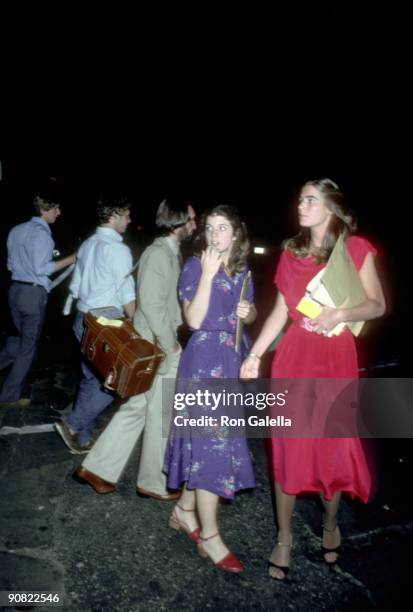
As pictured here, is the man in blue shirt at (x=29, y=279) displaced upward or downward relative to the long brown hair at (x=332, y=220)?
downward

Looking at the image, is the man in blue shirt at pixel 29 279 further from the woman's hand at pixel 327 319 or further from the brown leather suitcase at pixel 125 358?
the woman's hand at pixel 327 319

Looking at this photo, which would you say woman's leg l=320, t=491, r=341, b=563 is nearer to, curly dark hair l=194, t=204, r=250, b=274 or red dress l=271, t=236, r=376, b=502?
red dress l=271, t=236, r=376, b=502

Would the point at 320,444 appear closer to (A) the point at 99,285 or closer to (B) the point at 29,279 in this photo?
(A) the point at 99,285

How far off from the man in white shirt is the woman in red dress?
1.39 metres

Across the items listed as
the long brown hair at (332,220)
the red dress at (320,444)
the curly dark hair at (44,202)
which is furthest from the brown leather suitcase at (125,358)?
the curly dark hair at (44,202)

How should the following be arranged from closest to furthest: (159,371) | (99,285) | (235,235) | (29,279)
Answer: (235,235)
(159,371)
(99,285)
(29,279)

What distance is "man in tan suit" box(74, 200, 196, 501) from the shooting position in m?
2.58

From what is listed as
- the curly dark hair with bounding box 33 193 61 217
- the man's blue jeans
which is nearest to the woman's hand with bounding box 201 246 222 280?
the man's blue jeans

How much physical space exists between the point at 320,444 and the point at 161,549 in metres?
1.15

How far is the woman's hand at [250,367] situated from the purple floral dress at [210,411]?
0.05 meters

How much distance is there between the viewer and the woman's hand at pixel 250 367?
2312 mm

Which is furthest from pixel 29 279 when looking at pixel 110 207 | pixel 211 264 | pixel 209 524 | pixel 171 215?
pixel 209 524

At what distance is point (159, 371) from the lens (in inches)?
106

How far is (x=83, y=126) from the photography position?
12781 millimetres
